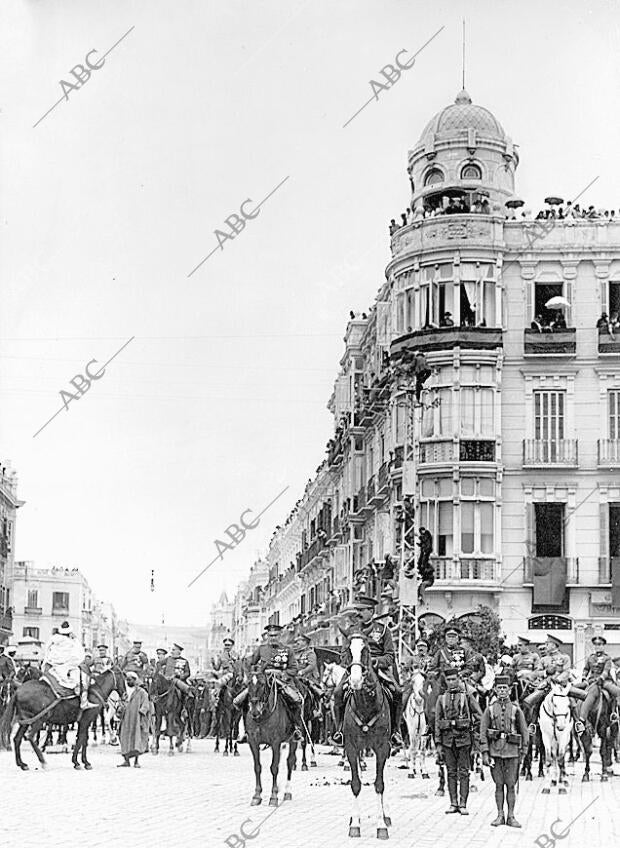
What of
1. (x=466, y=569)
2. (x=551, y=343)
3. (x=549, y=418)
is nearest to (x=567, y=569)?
(x=466, y=569)

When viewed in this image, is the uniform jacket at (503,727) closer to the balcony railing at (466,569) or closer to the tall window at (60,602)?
the balcony railing at (466,569)

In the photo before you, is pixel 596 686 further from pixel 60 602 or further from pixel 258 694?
pixel 60 602

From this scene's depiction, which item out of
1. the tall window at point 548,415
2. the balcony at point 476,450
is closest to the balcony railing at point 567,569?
the balcony at point 476,450

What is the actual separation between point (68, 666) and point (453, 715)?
28.5 feet

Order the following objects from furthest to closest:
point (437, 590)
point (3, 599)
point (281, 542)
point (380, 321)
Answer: point (281, 542) < point (3, 599) < point (380, 321) < point (437, 590)

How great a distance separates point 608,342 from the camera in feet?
140

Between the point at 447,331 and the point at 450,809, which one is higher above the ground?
the point at 447,331

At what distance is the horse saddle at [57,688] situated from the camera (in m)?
23.1

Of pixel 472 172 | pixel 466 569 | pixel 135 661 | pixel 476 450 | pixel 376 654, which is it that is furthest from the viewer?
pixel 472 172

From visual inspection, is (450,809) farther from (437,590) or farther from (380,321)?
(380,321)

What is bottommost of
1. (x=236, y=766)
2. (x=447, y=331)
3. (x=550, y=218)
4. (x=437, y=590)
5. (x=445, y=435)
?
(x=236, y=766)

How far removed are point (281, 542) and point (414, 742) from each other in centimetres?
7589

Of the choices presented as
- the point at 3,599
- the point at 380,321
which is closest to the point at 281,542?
the point at 3,599

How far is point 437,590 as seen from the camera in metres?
41.2
